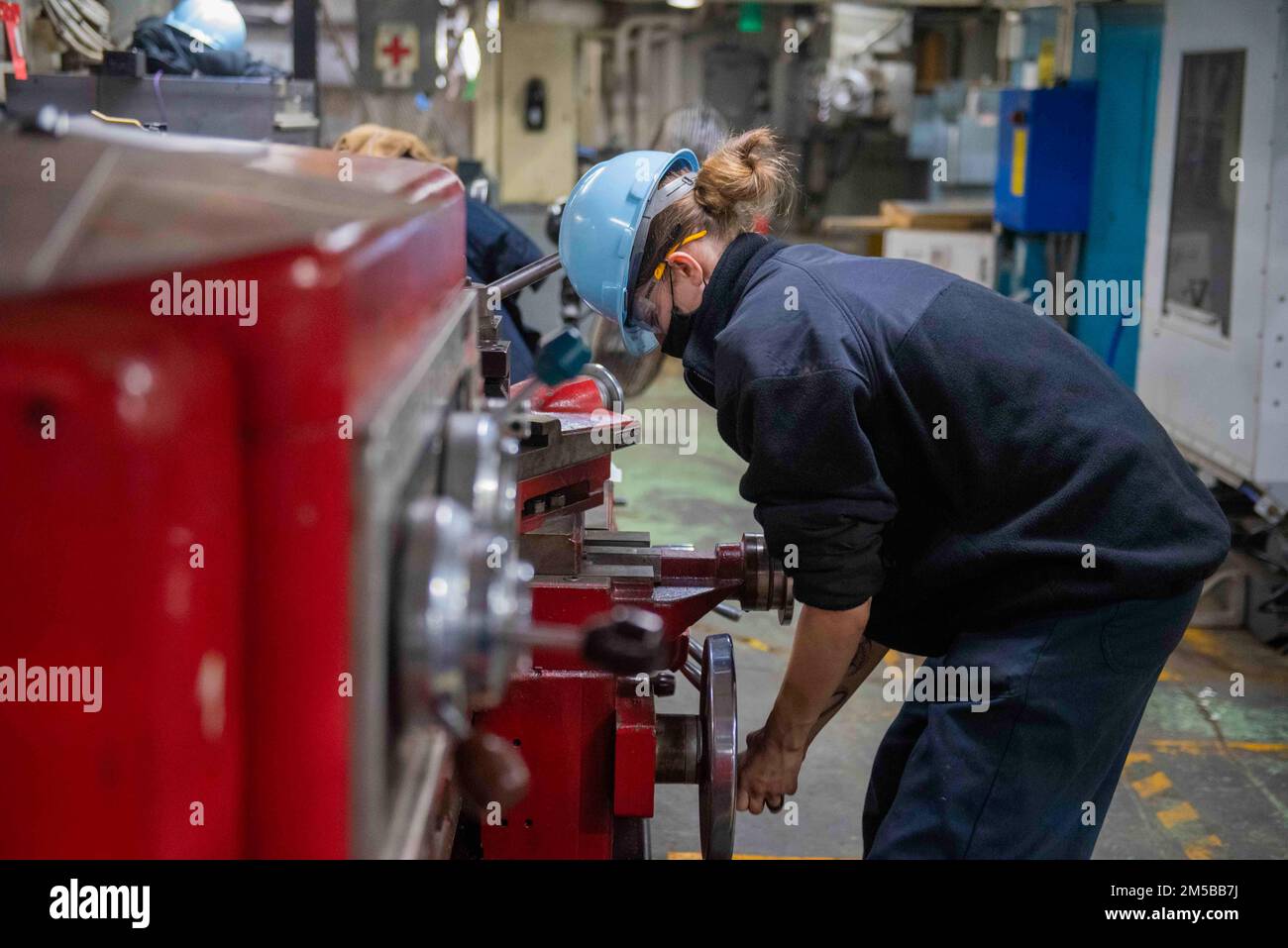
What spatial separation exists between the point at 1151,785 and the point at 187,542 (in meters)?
3.18

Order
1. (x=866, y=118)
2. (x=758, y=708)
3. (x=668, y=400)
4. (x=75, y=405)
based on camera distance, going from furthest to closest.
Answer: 1. (x=866, y=118)
2. (x=668, y=400)
3. (x=758, y=708)
4. (x=75, y=405)

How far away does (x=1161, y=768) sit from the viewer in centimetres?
357

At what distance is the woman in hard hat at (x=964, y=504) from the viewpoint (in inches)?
67.4

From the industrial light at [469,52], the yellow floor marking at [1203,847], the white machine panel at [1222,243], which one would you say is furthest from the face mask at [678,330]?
the industrial light at [469,52]

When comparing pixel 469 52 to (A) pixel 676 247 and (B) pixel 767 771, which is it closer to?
(A) pixel 676 247

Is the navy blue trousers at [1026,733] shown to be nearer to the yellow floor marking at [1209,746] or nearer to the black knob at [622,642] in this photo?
the black knob at [622,642]

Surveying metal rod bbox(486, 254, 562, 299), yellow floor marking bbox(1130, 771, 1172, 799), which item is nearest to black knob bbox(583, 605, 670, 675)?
metal rod bbox(486, 254, 562, 299)

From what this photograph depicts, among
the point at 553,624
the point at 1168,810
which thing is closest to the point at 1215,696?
the point at 1168,810

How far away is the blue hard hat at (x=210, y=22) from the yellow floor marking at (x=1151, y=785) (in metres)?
3.68

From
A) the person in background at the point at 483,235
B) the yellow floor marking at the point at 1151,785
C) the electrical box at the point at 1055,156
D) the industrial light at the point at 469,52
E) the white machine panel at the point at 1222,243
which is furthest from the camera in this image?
the industrial light at the point at 469,52

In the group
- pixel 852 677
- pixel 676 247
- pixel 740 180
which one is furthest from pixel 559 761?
pixel 740 180

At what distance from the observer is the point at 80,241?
81 centimetres

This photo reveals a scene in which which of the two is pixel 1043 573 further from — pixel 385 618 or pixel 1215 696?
pixel 1215 696

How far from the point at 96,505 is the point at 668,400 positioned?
24.5 ft
